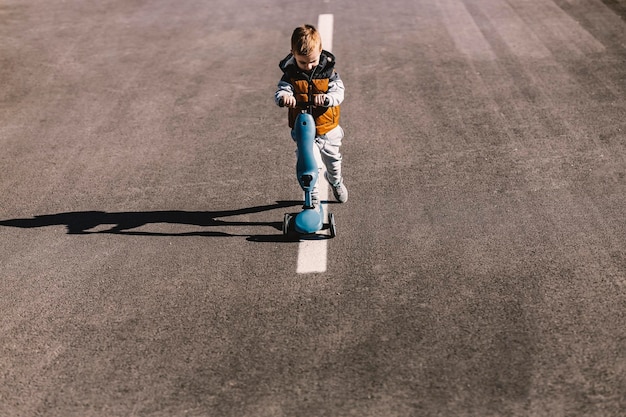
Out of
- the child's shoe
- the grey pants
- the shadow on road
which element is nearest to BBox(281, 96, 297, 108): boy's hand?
the grey pants

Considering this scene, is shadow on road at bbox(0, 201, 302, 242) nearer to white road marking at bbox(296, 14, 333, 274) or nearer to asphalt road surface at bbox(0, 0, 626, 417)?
asphalt road surface at bbox(0, 0, 626, 417)

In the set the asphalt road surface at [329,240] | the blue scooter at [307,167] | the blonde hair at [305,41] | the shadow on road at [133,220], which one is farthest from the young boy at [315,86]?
the shadow on road at [133,220]

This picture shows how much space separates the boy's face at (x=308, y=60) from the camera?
7.15 metres

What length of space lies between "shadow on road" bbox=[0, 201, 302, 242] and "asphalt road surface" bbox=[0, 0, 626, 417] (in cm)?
3

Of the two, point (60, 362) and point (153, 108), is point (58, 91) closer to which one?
point (153, 108)

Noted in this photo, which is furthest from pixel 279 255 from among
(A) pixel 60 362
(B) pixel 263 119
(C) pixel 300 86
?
(B) pixel 263 119

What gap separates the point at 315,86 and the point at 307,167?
689 mm

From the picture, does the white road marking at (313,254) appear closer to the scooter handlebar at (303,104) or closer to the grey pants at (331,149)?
the grey pants at (331,149)

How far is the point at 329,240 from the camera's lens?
7.55 m

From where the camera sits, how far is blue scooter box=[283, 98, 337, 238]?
726cm

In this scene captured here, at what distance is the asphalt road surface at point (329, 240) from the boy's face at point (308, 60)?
1452 millimetres

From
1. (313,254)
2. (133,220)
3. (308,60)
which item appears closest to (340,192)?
(313,254)

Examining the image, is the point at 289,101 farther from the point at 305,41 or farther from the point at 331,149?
the point at 331,149

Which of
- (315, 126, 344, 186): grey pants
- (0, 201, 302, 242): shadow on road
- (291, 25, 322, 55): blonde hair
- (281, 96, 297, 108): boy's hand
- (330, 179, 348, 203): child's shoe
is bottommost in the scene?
(0, 201, 302, 242): shadow on road
